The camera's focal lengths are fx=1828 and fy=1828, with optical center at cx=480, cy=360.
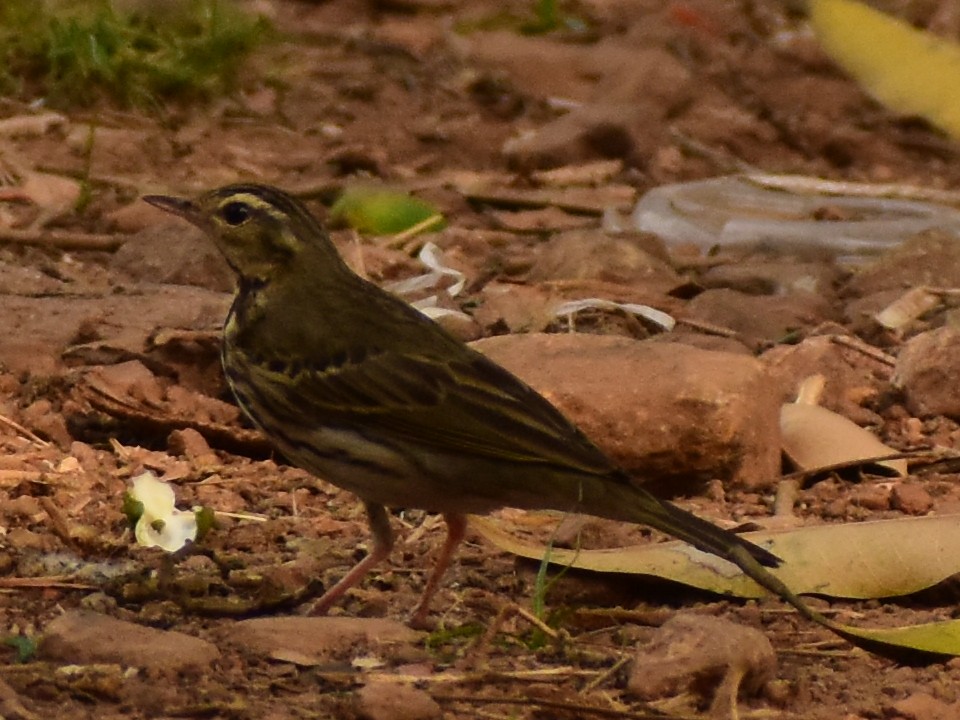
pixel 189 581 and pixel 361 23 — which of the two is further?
pixel 361 23

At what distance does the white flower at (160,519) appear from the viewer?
488 centimetres

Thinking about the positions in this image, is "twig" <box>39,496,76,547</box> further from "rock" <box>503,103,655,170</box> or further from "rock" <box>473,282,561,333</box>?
"rock" <box>503,103,655,170</box>

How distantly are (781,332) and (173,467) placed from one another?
258 centimetres

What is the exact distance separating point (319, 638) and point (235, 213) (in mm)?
1437

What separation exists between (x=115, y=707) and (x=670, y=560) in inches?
62.5

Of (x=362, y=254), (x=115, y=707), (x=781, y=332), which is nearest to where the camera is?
(x=115, y=707)

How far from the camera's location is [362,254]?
7.43m

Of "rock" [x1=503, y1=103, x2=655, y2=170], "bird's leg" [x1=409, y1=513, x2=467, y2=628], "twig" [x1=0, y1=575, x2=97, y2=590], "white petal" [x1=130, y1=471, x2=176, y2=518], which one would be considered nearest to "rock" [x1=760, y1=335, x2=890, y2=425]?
"bird's leg" [x1=409, y1=513, x2=467, y2=628]

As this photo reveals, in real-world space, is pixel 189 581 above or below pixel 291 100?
above

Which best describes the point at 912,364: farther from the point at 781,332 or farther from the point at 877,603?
the point at 877,603

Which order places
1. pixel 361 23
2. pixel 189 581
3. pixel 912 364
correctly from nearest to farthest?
pixel 189 581
pixel 912 364
pixel 361 23

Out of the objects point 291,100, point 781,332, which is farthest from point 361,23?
point 781,332

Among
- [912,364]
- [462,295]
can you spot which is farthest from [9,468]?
A: [912,364]

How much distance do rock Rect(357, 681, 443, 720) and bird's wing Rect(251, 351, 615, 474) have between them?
0.82m
